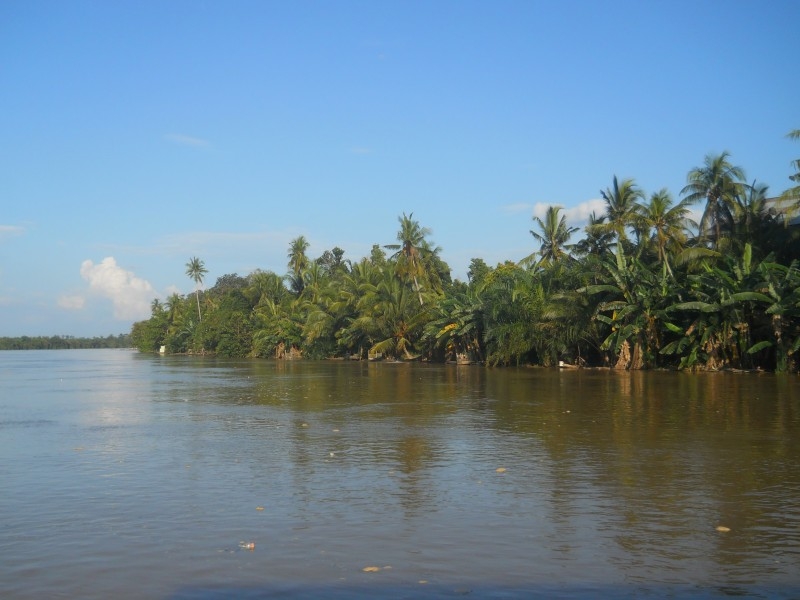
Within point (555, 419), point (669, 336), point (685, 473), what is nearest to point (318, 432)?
point (555, 419)

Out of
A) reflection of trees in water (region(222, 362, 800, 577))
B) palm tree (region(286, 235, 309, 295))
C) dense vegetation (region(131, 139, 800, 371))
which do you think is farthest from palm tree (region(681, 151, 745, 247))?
palm tree (region(286, 235, 309, 295))

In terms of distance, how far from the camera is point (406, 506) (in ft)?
28.9

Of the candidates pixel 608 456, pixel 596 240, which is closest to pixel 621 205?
pixel 596 240

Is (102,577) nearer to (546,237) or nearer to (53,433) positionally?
(53,433)

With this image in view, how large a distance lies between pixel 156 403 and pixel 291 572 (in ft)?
61.3

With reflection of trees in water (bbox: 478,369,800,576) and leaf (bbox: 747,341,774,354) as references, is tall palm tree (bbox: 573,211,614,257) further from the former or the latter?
reflection of trees in water (bbox: 478,369,800,576)

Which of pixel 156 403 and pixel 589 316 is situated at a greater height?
pixel 589 316

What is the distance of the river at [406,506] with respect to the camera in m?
6.26

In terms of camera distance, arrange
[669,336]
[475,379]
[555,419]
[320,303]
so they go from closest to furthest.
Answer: [555,419] → [475,379] → [669,336] → [320,303]

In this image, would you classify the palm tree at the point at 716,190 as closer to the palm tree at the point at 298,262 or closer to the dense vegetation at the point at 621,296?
the dense vegetation at the point at 621,296

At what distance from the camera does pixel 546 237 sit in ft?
169

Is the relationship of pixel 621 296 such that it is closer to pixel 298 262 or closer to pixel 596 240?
pixel 596 240

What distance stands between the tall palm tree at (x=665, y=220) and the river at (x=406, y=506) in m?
22.4

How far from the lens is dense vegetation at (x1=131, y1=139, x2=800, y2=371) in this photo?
114ft
